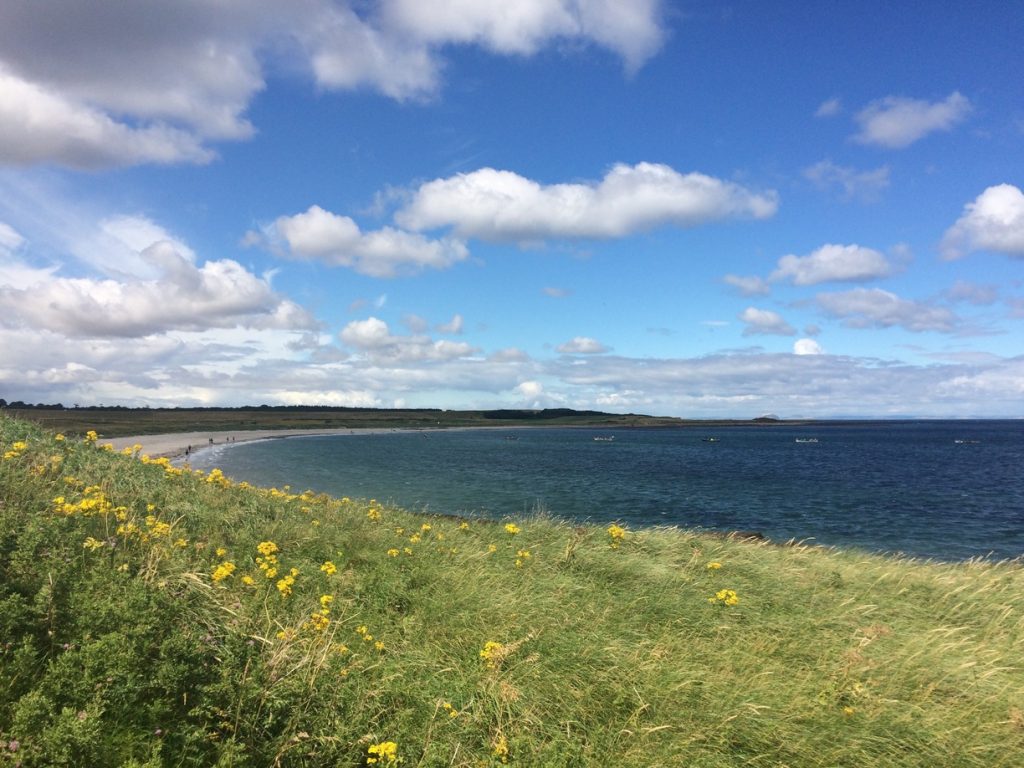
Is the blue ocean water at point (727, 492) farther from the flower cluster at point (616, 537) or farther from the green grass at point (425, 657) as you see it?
the green grass at point (425, 657)

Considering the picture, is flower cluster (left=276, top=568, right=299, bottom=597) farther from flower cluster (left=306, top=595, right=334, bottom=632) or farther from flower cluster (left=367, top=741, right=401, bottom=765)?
flower cluster (left=367, top=741, right=401, bottom=765)

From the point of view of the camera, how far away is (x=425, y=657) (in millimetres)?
5238

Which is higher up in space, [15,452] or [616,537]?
[15,452]

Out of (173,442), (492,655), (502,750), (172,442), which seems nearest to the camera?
(502,750)

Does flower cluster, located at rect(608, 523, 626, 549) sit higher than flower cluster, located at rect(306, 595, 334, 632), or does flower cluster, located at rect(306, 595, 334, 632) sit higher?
flower cluster, located at rect(306, 595, 334, 632)

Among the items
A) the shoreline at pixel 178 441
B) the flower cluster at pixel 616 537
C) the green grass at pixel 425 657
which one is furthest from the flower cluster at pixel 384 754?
the shoreline at pixel 178 441

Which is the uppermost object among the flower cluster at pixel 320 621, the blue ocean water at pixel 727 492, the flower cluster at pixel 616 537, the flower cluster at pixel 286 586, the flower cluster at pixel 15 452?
the flower cluster at pixel 15 452

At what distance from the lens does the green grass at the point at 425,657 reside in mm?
3762

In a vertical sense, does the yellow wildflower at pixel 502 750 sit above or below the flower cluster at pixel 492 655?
below

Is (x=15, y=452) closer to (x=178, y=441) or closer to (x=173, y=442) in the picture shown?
(x=173, y=442)

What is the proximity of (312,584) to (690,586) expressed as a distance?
493cm

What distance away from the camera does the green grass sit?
3762 mm

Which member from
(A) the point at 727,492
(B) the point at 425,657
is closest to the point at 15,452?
(B) the point at 425,657

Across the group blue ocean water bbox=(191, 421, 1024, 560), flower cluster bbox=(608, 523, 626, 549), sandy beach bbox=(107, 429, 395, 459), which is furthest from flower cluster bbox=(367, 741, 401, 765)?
sandy beach bbox=(107, 429, 395, 459)
